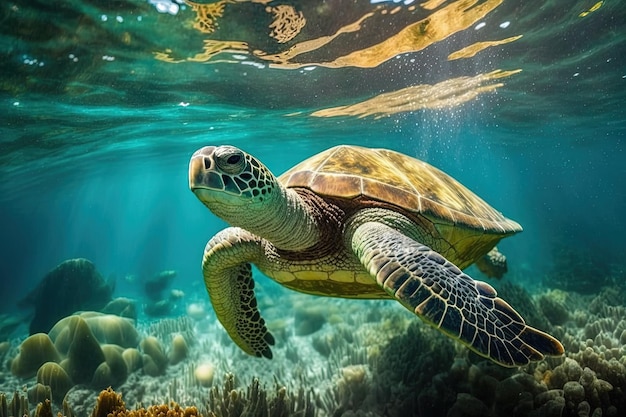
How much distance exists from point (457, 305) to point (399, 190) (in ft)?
5.02

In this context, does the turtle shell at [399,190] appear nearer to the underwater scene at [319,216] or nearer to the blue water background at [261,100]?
the underwater scene at [319,216]

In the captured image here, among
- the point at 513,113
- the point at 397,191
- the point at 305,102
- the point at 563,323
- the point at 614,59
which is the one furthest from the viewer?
the point at 513,113

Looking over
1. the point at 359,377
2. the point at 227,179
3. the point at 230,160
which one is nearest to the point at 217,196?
the point at 227,179

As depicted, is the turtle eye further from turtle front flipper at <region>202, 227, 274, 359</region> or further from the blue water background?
the blue water background

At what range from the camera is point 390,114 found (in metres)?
17.8

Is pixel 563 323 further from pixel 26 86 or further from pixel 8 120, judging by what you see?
pixel 8 120

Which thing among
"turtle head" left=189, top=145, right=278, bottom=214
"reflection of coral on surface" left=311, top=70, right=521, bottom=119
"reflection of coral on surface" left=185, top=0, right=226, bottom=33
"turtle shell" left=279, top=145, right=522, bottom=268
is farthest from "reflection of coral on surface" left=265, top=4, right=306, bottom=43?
"reflection of coral on surface" left=311, top=70, right=521, bottom=119

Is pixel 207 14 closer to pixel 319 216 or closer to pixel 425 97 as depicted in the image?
pixel 319 216

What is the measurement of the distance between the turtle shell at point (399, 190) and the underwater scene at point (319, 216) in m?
0.03

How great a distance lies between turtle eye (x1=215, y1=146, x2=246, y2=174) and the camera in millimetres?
2352

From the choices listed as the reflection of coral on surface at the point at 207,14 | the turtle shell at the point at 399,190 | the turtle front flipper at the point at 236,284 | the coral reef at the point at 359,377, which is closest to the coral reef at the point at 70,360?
the coral reef at the point at 359,377

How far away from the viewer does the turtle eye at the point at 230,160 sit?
7.72 feet

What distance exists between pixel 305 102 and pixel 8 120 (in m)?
10.5

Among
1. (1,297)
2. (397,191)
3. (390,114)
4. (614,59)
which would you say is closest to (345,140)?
(390,114)
